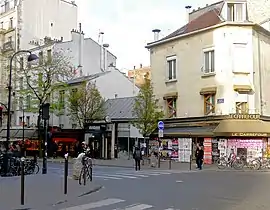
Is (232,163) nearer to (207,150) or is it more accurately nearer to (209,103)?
(207,150)

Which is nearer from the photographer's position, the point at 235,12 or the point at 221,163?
the point at 221,163

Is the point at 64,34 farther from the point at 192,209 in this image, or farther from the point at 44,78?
the point at 192,209

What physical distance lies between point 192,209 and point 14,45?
47417mm

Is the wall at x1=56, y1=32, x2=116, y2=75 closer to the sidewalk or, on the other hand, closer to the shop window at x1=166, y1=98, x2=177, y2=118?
the shop window at x1=166, y1=98, x2=177, y2=118

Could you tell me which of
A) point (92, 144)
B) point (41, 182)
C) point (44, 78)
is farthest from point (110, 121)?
point (41, 182)

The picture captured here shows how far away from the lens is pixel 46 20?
186ft

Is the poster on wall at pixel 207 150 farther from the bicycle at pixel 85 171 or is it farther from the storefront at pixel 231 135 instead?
the bicycle at pixel 85 171

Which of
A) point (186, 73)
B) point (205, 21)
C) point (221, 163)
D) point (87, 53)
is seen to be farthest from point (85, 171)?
point (87, 53)

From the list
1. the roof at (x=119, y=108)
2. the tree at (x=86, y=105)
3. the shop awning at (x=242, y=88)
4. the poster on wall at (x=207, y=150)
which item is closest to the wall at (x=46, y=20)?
the roof at (x=119, y=108)

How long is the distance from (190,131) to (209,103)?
2.50m

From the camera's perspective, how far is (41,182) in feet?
58.2

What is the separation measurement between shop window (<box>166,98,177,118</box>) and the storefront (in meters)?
2.87

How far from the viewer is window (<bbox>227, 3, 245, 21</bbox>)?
3388 cm

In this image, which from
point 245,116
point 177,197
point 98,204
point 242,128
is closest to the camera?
point 98,204
